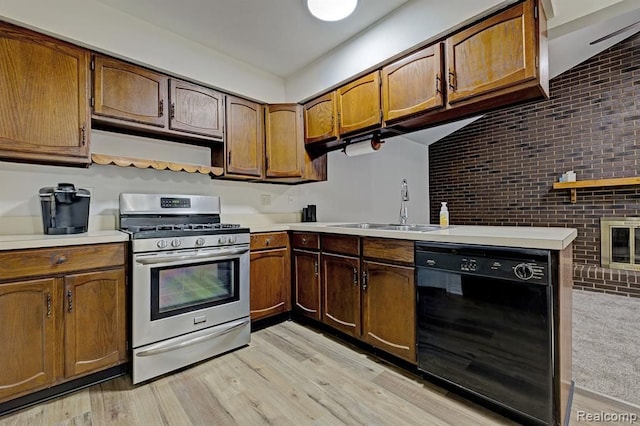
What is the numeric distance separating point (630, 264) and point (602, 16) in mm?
3970

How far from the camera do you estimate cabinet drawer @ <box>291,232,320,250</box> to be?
2.57m

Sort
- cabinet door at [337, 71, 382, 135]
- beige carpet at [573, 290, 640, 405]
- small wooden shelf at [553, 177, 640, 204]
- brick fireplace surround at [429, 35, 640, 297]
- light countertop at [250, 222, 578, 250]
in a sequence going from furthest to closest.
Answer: brick fireplace surround at [429, 35, 640, 297]
small wooden shelf at [553, 177, 640, 204]
cabinet door at [337, 71, 382, 135]
beige carpet at [573, 290, 640, 405]
light countertop at [250, 222, 578, 250]

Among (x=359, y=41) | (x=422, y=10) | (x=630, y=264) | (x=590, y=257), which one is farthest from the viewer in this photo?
(x=590, y=257)

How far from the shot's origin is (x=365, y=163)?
4363mm

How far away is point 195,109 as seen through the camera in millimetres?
2564

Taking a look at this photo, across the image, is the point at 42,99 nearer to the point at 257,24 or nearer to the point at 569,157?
the point at 257,24

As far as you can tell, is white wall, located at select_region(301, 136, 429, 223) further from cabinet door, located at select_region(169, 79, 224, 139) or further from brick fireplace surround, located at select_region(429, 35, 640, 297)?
cabinet door, located at select_region(169, 79, 224, 139)

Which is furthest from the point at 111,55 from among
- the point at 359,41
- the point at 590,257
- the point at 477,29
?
the point at 590,257

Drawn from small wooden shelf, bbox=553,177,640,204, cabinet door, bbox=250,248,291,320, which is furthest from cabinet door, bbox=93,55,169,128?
small wooden shelf, bbox=553,177,640,204

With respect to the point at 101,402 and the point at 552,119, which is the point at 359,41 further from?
the point at 552,119

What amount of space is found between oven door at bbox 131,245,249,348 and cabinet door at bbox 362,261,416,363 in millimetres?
958

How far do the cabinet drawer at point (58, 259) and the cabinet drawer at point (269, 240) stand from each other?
3.18ft

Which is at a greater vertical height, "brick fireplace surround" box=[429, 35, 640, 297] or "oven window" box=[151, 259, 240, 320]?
"brick fireplace surround" box=[429, 35, 640, 297]

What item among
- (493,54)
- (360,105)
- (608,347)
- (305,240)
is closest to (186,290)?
(305,240)
